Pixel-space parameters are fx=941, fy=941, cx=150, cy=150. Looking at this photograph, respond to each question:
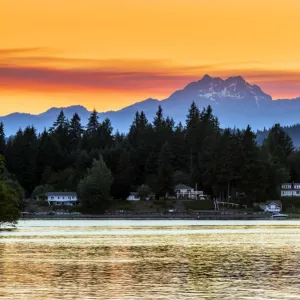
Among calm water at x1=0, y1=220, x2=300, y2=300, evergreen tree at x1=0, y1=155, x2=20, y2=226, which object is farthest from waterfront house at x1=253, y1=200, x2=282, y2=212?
calm water at x1=0, y1=220, x2=300, y2=300

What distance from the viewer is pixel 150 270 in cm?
5428

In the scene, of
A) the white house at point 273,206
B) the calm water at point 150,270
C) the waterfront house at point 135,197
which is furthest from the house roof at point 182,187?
the calm water at point 150,270

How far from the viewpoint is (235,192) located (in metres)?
189

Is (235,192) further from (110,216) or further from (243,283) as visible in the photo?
(243,283)

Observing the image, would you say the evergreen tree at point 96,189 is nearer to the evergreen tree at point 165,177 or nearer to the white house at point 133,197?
the white house at point 133,197

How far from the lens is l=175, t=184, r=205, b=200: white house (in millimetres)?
196125

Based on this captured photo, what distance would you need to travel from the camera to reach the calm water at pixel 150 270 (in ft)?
140

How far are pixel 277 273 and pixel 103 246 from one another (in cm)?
2961

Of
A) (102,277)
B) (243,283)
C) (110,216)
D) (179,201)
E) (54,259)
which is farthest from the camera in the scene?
(179,201)

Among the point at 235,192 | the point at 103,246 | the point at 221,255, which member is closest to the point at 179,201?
the point at 235,192

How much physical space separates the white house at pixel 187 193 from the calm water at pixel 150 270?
11146cm

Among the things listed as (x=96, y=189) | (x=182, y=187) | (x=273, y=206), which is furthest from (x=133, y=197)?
(x=273, y=206)

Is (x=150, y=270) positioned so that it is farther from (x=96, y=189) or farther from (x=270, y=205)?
(x=270, y=205)

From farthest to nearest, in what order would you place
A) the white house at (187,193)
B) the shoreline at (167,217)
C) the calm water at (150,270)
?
the white house at (187,193) < the shoreline at (167,217) < the calm water at (150,270)
